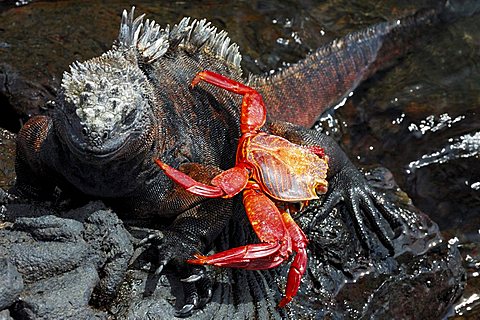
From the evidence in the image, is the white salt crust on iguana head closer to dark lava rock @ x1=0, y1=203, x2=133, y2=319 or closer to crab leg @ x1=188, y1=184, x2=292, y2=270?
dark lava rock @ x1=0, y1=203, x2=133, y2=319

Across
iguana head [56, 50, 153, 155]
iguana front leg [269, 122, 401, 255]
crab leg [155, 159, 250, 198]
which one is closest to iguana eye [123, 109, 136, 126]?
iguana head [56, 50, 153, 155]

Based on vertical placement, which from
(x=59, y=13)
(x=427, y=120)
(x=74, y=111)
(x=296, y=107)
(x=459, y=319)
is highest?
(x=59, y=13)

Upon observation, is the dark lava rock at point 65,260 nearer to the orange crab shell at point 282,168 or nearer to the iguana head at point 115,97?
the iguana head at point 115,97

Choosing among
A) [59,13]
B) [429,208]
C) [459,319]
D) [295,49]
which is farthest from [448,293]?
[59,13]

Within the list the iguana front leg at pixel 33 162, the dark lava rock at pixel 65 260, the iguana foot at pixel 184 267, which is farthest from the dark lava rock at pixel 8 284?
the iguana front leg at pixel 33 162

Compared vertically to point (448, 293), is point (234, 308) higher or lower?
higher

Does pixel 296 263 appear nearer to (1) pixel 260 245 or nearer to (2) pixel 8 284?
(1) pixel 260 245

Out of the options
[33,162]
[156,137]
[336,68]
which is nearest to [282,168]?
[156,137]

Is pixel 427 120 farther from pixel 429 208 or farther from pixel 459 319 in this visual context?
pixel 459 319
